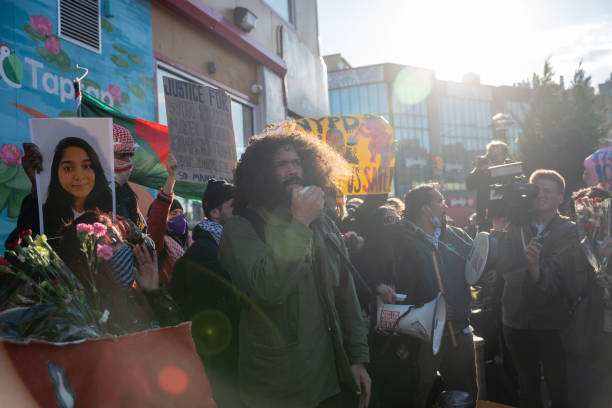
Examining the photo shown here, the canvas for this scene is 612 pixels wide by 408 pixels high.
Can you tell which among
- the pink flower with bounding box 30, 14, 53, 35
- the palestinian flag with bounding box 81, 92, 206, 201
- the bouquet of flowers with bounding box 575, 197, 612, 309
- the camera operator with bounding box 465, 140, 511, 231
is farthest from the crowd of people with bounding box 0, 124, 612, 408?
the pink flower with bounding box 30, 14, 53, 35

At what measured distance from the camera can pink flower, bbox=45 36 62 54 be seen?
4516 millimetres

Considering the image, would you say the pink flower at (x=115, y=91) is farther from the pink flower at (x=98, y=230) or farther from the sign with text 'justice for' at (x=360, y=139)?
the pink flower at (x=98, y=230)

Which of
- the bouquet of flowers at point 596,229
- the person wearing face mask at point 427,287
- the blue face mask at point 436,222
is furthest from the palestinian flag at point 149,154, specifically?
the bouquet of flowers at point 596,229

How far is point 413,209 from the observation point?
411cm

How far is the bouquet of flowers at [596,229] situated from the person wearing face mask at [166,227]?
9.09 feet

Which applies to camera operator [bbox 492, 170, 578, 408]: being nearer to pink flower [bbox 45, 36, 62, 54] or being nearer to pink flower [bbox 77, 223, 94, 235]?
pink flower [bbox 77, 223, 94, 235]

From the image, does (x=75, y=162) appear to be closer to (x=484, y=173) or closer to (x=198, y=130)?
(x=198, y=130)

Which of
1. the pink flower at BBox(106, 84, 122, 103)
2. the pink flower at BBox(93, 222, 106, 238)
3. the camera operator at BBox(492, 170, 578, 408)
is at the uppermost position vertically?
the pink flower at BBox(106, 84, 122, 103)

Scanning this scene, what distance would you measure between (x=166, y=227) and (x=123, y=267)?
4.09 ft

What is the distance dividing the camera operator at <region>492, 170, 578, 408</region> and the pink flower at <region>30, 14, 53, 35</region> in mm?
4269

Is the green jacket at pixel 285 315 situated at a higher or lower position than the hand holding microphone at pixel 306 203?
lower

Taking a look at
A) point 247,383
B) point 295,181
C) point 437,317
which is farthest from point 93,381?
point 437,317

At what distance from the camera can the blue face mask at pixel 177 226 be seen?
3.76m

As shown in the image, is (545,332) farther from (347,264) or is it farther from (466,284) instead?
(347,264)
